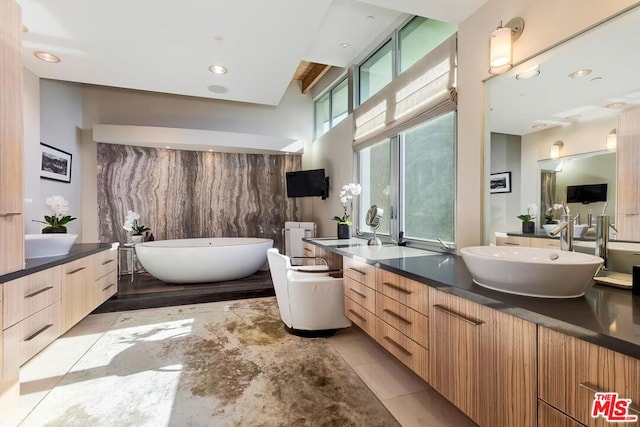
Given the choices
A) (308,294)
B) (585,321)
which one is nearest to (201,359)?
(308,294)

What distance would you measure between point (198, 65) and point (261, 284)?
2.88 meters

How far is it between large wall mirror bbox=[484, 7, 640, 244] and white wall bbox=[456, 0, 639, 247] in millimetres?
50

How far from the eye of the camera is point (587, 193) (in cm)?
143

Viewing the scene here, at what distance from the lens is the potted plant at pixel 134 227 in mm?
4393

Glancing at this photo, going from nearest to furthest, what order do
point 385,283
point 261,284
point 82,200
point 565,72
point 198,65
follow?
point 565,72, point 385,283, point 198,65, point 261,284, point 82,200

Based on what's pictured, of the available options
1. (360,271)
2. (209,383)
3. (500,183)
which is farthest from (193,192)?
(500,183)

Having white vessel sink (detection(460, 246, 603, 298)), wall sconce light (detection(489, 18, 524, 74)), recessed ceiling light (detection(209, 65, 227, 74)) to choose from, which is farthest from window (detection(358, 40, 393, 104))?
white vessel sink (detection(460, 246, 603, 298))

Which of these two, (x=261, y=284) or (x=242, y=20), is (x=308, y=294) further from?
(x=242, y=20)

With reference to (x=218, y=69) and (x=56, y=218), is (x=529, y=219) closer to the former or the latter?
(x=218, y=69)

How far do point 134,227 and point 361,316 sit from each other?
13.8 feet

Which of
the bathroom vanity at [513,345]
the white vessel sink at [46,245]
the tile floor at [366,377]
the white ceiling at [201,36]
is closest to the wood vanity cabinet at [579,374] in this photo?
the bathroom vanity at [513,345]

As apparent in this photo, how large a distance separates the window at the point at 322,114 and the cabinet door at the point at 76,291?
4.09 m

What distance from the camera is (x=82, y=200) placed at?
4586 millimetres

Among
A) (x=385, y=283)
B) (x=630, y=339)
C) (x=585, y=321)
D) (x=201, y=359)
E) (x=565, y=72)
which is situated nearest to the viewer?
(x=630, y=339)
